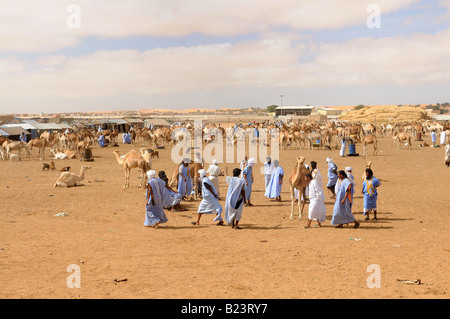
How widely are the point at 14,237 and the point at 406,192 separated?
12.0 m

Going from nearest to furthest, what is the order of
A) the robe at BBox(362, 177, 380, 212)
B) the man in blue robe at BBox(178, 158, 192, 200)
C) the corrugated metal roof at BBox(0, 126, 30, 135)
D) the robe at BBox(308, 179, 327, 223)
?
the robe at BBox(308, 179, 327, 223)
the robe at BBox(362, 177, 380, 212)
the man in blue robe at BBox(178, 158, 192, 200)
the corrugated metal roof at BBox(0, 126, 30, 135)

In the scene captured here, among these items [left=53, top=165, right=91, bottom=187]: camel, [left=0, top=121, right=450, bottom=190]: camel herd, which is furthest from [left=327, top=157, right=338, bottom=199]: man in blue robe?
[left=53, top=165, right=91, bottom=187]: camel

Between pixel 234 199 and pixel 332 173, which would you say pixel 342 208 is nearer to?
pixel 234 199

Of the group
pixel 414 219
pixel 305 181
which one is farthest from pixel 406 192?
pixel 305 181

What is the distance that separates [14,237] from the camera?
29.2 ft

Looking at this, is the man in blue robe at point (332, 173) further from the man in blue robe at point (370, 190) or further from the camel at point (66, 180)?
the camel at point (66, 180)

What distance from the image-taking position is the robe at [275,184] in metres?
12.9

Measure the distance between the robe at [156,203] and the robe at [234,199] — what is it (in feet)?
4.84

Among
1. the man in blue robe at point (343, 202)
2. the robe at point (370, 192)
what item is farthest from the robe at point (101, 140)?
the man in blue robe at point (343, 202)

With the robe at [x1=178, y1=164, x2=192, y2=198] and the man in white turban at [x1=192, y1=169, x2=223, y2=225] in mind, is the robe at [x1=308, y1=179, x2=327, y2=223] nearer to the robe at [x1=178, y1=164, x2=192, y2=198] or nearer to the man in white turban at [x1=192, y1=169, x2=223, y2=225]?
the man in white turban at [x1=192, y1=169, x2=223, y2=225]

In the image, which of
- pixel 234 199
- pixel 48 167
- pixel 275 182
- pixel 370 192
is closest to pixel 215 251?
pixel 234 199

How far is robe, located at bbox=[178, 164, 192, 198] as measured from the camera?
1261 centimetres

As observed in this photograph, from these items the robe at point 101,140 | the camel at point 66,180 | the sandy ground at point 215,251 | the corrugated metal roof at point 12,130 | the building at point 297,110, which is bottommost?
the sandy ground at point 215,251
